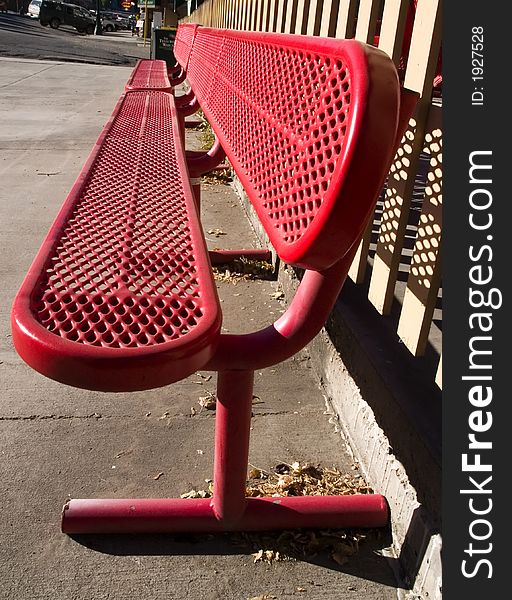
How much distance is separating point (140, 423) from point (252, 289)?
1.42 m

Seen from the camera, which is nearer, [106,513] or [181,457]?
[106,513]

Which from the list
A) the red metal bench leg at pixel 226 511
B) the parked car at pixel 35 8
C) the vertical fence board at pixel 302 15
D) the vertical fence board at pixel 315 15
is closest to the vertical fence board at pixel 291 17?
the vertical fence board at pixel 302 15

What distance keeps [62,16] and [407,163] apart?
48.7 m

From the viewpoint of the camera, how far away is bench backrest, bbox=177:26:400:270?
45.9 inches

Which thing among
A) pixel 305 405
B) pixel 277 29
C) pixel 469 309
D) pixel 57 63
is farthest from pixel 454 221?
pixel 57 63

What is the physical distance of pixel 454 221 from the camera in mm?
1625

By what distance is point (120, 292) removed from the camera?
138 cm

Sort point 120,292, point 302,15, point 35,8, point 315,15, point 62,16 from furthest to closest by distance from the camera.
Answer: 1. point 35,8
2. point 62,16
3. point 302,15
4. point 315,15
5. point 120,292

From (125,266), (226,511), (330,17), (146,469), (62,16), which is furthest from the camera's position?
(62,16)

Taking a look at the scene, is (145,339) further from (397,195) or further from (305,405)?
(305,405)

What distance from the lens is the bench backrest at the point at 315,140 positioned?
1.17 meters

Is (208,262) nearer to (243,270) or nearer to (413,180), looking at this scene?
(413,180)

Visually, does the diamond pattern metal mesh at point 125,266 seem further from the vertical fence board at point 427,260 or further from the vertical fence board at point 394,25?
the vertical fence board at point 394,25

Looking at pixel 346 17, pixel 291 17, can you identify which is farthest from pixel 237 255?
pixel 346 17
